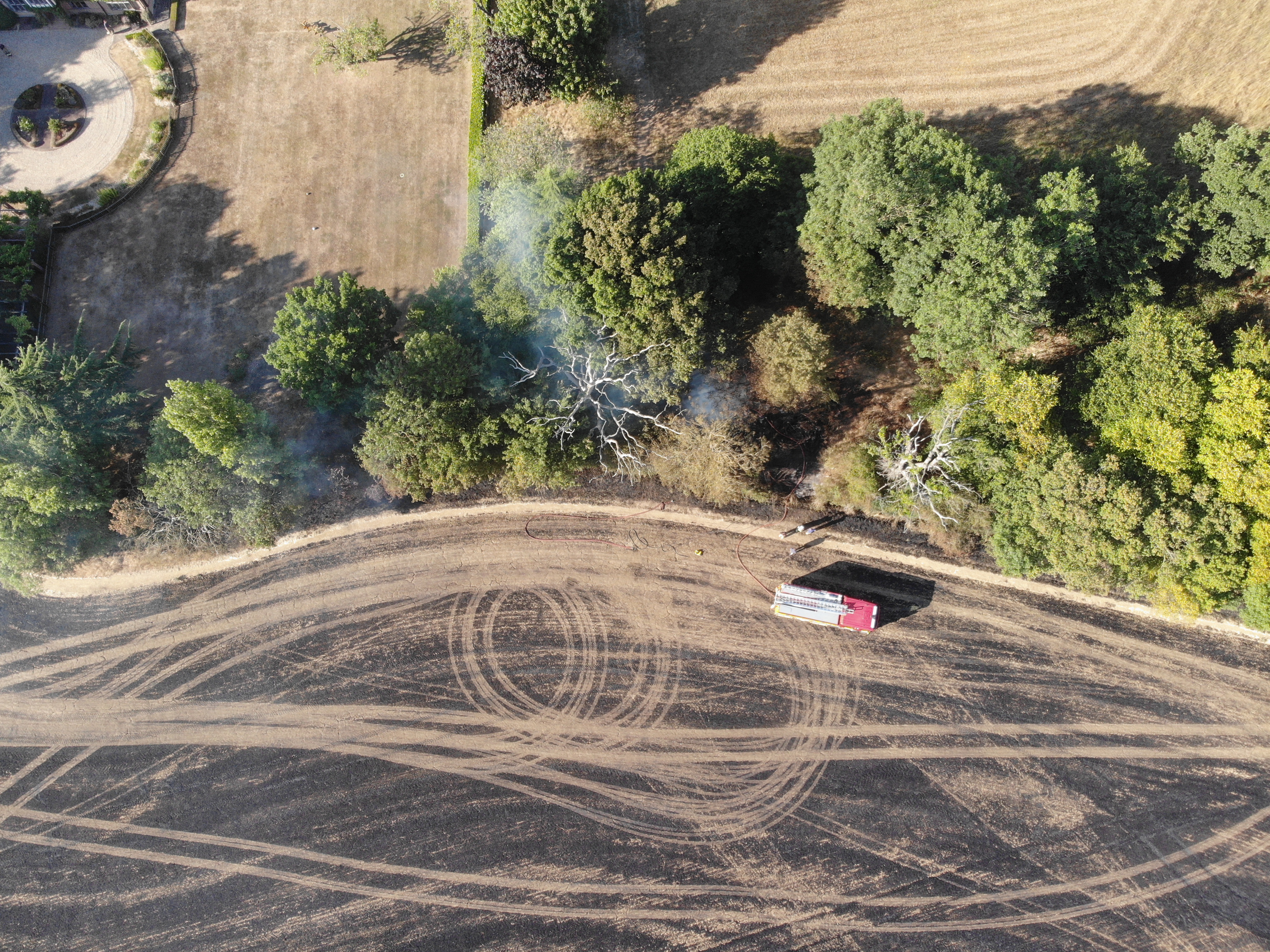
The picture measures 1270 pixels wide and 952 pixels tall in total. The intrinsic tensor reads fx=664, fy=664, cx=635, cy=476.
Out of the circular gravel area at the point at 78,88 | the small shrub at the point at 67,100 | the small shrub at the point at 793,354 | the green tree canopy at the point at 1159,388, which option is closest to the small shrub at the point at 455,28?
the circular gravel area at the point at 78,88

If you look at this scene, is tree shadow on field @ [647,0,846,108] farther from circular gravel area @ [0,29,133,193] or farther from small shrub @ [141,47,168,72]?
circular gravel area @ [0,29,133,193]

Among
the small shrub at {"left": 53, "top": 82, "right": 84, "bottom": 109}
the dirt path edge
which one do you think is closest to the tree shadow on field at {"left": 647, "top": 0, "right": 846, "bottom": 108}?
the dirt path edge

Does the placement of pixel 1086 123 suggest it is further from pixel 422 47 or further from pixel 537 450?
pixel 422 47

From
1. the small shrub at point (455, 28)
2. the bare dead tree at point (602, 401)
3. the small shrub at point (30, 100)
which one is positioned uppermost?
the small shrub at point (455, 28)

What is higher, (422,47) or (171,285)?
(422,47)

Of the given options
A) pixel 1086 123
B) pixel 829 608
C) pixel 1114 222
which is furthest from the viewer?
pixel 1086 123

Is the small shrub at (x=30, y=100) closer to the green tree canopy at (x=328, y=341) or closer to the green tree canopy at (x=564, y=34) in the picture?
the green tree canopy at (x=328, y=341)

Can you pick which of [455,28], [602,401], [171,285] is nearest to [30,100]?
[171,285]
